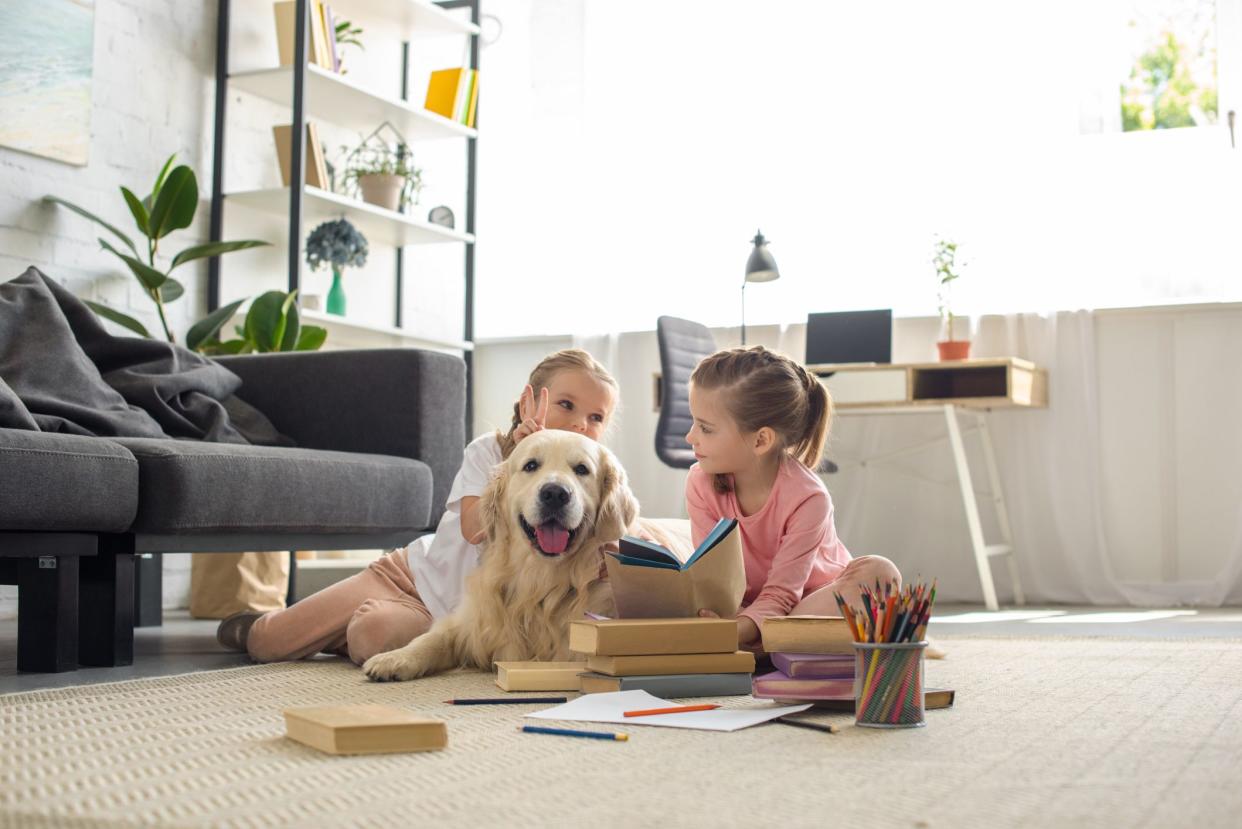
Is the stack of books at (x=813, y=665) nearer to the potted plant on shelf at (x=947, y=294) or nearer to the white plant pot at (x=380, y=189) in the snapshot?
the potted plant on shelf at (x=947, y=294)

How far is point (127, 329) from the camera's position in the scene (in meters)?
4.18

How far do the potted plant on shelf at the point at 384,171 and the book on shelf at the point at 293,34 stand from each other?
466 millimetres

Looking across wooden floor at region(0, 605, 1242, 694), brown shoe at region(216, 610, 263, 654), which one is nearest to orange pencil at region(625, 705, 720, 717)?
wooden floor at region(0, 605, 1242, 694)

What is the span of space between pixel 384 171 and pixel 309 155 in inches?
18.6

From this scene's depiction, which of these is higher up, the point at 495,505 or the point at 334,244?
the point at 334,244

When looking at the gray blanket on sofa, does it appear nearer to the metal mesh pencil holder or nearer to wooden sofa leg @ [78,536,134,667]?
wooden sofa leg @ [78,536,134,667]

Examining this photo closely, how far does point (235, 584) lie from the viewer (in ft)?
13.0

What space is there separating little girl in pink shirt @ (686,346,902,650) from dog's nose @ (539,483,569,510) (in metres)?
0.38

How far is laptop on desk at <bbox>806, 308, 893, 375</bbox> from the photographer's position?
487 cm

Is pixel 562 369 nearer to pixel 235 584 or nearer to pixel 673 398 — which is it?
pixel 235 584

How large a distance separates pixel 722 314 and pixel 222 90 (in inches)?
87.5

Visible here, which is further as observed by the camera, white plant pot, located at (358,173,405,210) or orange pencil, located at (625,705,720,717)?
white plant pot, located at (358,173,405,210)

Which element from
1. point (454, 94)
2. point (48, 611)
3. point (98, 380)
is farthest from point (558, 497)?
point (454, 94)

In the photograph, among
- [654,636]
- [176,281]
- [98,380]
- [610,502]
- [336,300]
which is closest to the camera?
[654,636]
